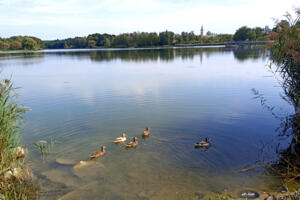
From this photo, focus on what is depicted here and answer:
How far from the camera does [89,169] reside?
26.5 feet

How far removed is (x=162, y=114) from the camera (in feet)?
43.7

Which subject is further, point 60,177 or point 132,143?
point 132,143

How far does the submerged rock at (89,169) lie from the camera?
778 centimetres

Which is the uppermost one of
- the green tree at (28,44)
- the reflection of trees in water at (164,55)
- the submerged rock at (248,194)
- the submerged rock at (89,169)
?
the green tree at (28,44)

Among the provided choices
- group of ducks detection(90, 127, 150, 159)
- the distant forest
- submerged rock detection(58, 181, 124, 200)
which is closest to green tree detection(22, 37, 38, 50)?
the distant forest

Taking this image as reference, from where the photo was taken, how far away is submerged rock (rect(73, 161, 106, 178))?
7.78 m

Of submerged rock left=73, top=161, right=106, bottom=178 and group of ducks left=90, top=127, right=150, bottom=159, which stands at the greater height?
group of ducks left=90, top=127, right=150, bottom=159

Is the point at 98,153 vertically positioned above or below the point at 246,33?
below

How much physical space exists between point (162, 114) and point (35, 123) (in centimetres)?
689

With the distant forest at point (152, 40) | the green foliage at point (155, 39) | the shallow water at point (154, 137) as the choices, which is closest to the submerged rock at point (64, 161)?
the shallow water at point (154, 137)

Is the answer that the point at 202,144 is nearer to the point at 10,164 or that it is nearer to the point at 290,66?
the point at 290,66

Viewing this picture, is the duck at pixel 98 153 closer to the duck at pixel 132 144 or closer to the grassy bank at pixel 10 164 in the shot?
the duck at pixel 132 144

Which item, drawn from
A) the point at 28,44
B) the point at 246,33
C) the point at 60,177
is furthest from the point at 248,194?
the point at 28,44

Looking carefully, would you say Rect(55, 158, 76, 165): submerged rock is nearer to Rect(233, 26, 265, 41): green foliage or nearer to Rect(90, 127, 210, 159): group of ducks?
→ Rect(90, 127, 210, 159): group of ducks
